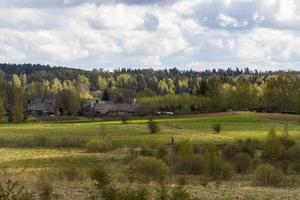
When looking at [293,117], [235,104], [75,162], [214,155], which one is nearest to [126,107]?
[235,104]

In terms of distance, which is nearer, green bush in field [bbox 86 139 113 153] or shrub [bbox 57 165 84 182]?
shrub [bbox 57 165 84 182]

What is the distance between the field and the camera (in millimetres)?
23906

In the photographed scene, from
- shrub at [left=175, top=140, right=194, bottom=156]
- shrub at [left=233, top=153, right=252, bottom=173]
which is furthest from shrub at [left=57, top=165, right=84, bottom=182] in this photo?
shrub at [left=233, top=153, right=252, bottom=173]

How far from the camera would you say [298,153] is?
4869 centimetres

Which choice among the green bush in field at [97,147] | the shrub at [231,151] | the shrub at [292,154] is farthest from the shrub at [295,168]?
the green bush in field at [97,147]

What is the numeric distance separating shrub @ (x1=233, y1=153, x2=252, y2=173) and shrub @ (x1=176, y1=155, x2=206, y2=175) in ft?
13.1

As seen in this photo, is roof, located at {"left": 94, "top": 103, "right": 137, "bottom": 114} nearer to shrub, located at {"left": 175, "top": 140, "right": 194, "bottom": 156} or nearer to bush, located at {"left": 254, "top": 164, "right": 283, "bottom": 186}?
shrub, located at {"left": 175, "top": 140, "right": 194, "bottom": 156}

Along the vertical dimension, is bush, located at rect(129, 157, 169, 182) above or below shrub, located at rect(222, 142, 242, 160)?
above

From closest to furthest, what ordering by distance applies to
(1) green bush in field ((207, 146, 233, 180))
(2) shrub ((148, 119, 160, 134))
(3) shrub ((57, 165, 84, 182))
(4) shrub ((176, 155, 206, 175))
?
(3) shrub ((57, 165, 84, 182))
(1) green bush in field ((207, 146, 233, 180))
(4) shrub ((176, 155, 206, 175))
(2) shrub ((148, 119, 160, 134))

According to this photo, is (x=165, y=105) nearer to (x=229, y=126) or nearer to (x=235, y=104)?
(x=235, y=104)

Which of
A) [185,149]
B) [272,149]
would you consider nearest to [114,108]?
[272,149]

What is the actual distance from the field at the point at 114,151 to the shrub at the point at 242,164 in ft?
18.4

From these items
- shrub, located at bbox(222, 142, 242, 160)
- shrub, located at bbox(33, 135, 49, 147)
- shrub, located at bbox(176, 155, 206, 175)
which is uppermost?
shrub, located at bbox(176, 155, 206, 175)

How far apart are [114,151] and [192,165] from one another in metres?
20.9
